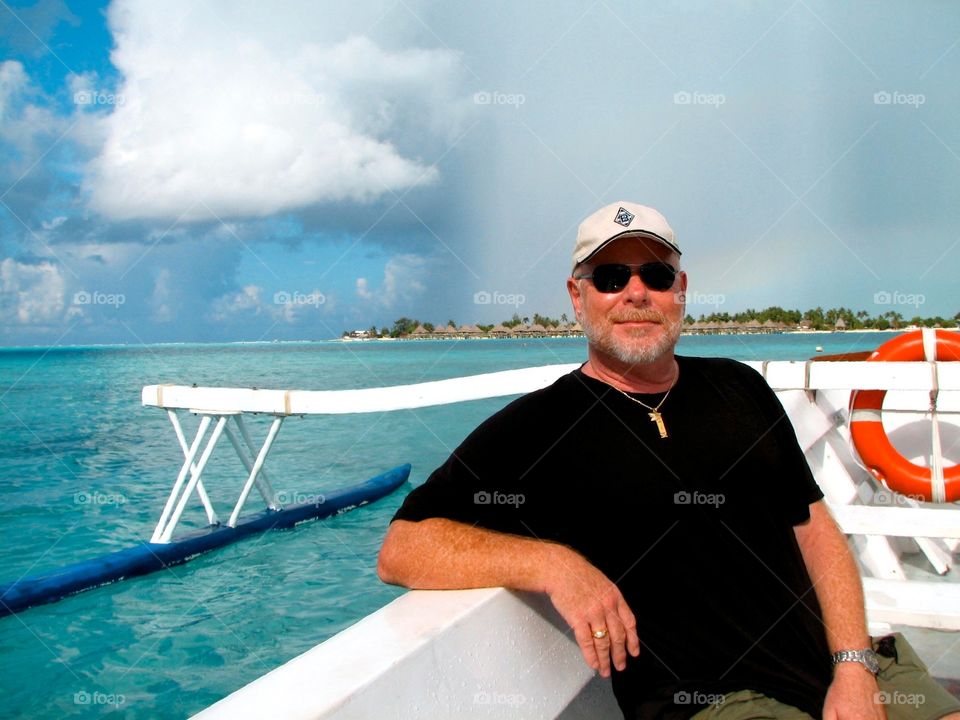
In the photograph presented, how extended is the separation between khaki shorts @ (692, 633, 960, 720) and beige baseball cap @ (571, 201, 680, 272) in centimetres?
102

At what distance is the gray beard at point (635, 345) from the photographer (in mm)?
1794

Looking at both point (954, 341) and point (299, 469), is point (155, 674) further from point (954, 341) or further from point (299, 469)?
point (299, 469)

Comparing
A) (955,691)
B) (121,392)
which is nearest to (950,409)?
(955,691)

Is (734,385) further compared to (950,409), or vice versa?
(950,409)

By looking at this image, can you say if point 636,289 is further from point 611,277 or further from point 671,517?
point 671,517

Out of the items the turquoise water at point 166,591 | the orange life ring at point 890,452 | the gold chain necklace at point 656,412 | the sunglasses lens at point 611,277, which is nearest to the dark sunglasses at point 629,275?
the sunglasses lens at point 611,277

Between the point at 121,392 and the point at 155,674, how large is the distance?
1363 inches

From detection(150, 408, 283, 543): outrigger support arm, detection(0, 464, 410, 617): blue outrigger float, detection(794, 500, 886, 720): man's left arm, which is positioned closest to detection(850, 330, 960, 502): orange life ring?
detection(794, 500, 886, 720): man's left arm

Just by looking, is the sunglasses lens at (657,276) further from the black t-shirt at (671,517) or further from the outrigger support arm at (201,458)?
the outrigger support arm at (201,458)

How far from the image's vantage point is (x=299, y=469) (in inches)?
532

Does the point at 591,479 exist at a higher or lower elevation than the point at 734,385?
lower

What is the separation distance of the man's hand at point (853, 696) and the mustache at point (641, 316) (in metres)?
0.85

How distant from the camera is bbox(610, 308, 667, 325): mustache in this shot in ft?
6.01

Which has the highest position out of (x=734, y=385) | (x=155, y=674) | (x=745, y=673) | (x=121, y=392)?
(x=121, y=392)
